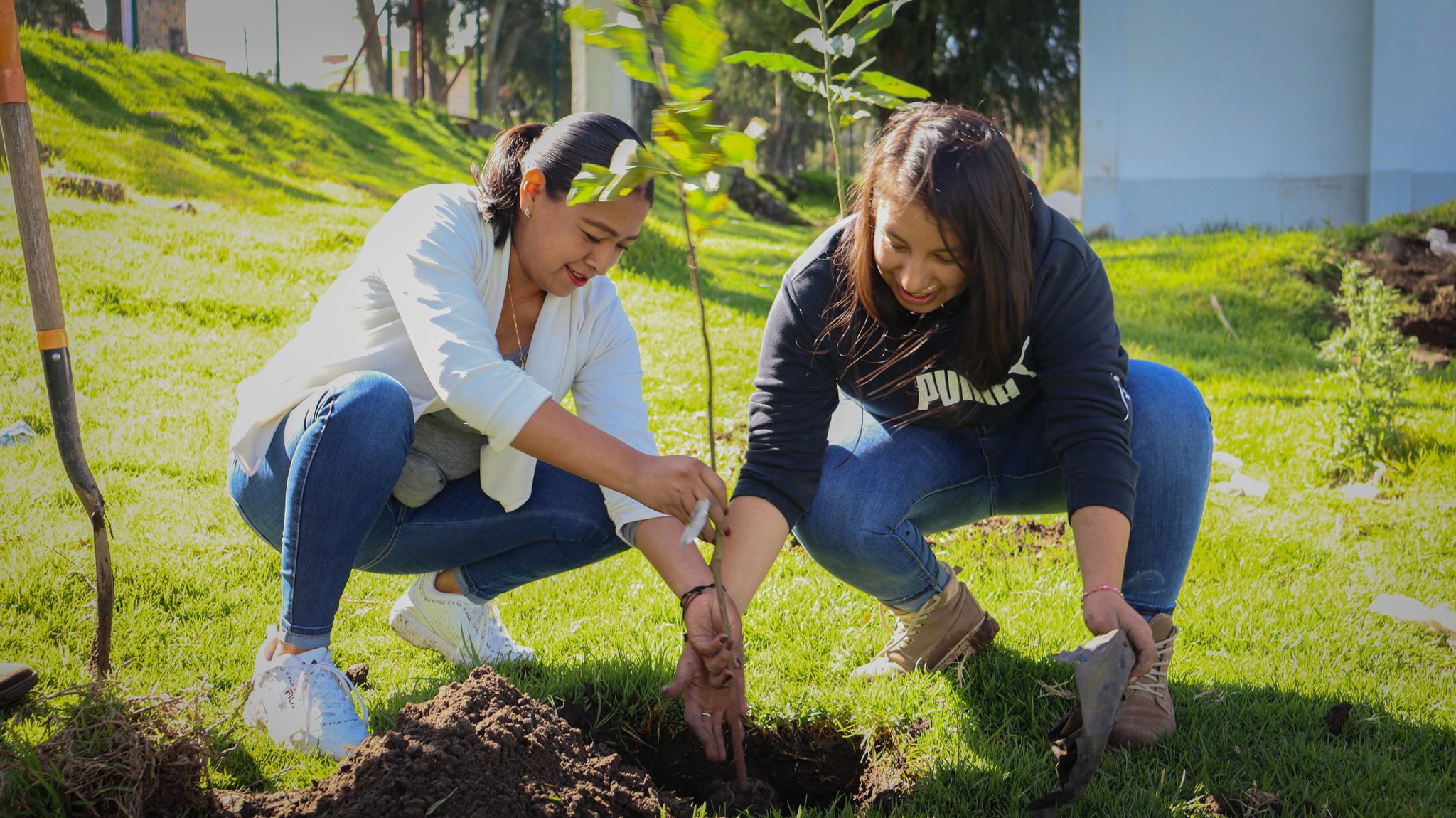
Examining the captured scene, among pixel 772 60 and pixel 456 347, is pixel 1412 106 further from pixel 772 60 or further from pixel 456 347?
pixel 456 347

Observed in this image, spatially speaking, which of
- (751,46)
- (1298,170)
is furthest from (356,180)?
(1298,170)

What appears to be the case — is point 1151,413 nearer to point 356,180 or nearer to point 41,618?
point 41,618

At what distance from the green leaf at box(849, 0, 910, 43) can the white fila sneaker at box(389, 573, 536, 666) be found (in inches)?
63.1

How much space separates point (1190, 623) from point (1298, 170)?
28.5 ft

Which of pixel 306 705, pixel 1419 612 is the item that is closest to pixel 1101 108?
pixel 1419 612

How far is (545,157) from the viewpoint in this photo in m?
2.04

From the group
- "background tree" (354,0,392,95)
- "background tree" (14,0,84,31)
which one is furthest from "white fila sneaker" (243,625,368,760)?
"background tree" (354,0,392,95)

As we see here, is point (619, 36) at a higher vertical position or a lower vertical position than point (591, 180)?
higher

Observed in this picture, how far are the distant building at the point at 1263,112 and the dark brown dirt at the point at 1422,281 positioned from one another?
84.3 inches

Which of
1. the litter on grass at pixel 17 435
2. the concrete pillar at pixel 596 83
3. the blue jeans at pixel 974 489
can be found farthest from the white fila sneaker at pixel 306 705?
the concrete pillar at pixel 596 83

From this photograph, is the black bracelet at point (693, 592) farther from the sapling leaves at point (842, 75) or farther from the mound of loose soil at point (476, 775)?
the sapling leaves at point (842, 75)

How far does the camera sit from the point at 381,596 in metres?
2.87

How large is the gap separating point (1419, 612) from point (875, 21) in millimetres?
2176

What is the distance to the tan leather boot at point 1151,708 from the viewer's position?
6.90ft
